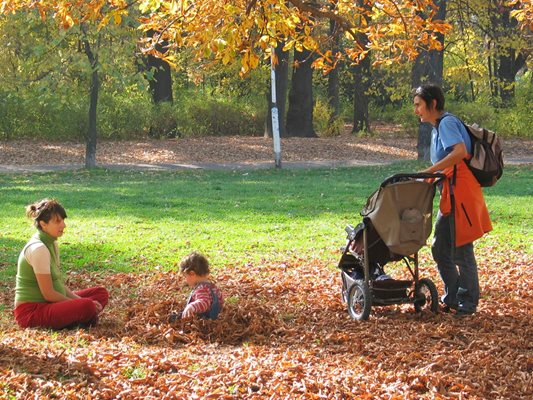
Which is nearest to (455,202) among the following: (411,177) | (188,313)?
(411,177)

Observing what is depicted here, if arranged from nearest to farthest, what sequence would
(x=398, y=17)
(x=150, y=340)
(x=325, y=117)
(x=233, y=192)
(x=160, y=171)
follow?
(x=150, y=340), (x=398, y=17), (x=233, y=192), (x=160, y=171), (x=325, y=117)

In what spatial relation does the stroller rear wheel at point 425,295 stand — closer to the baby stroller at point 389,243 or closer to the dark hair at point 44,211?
the baby stroller at point 389,243

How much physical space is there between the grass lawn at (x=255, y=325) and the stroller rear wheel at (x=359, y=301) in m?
0.10

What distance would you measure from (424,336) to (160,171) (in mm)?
18507

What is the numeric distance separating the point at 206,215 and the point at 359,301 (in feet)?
23.8

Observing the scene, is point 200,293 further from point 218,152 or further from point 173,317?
point 218,152

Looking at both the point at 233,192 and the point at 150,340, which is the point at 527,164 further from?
the point at 150,340

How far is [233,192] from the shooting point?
17.9m

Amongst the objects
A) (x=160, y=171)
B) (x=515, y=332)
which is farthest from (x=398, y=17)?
(x=160, y=171)

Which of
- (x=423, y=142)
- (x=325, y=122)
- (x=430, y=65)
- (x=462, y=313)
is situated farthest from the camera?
(x=325, y=122)

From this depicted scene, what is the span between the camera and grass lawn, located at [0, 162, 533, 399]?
5.27 meters

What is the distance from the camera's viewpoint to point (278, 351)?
617 centimetres

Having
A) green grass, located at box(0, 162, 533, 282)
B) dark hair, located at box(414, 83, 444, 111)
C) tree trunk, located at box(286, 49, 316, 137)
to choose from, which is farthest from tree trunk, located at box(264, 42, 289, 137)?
dark hair, located at box(414, 83, 444, 111)

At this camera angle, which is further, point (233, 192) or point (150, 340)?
point (233, 192)
